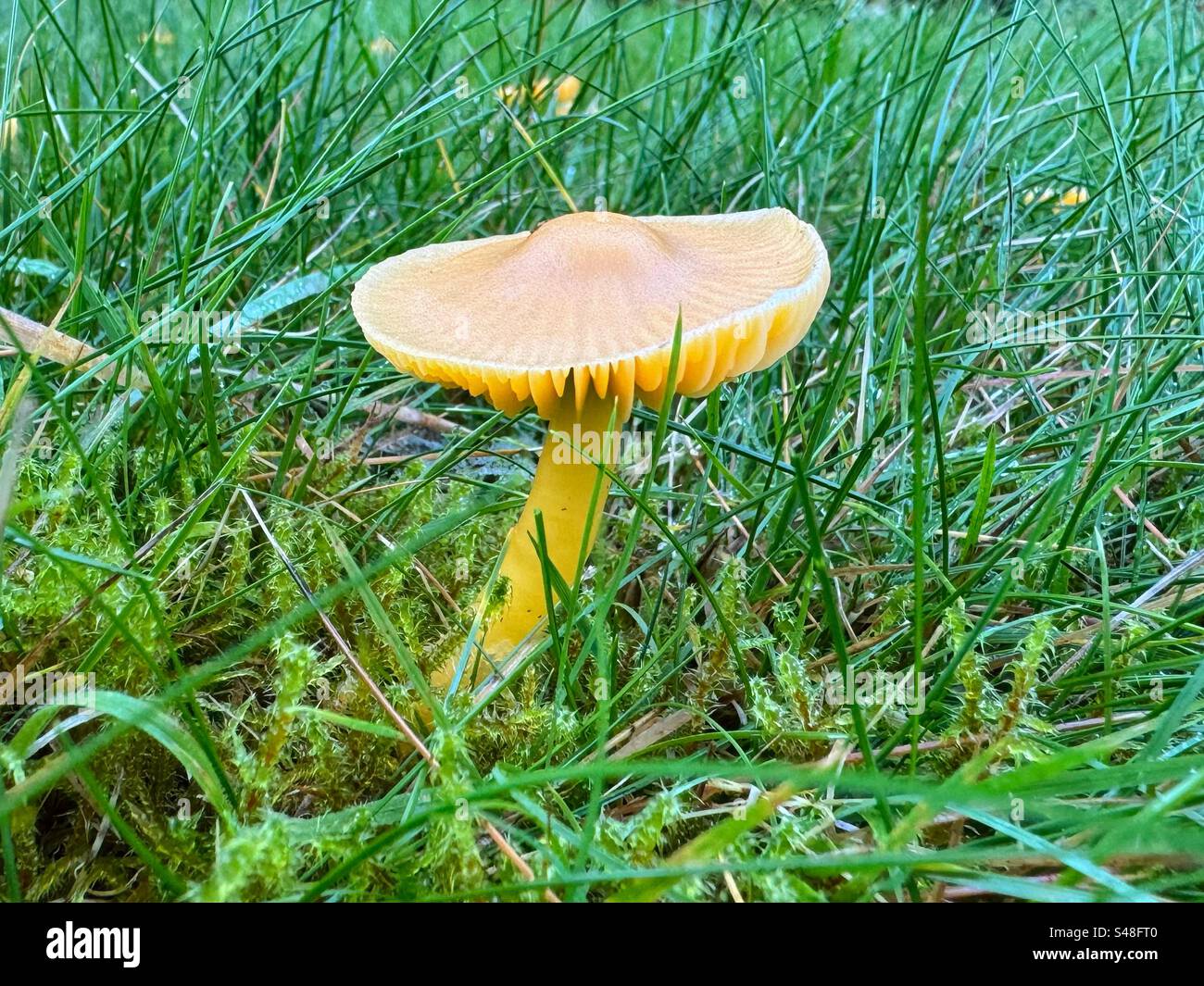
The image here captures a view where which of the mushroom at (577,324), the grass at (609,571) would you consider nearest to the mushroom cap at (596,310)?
the mushroom at (577,324)

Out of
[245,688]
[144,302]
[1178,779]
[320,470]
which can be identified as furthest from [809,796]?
[144,302]

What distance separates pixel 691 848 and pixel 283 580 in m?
1.03

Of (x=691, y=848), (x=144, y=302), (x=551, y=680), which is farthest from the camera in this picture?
(x=144, y=302)

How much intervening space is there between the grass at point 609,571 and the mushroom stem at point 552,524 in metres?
0.08

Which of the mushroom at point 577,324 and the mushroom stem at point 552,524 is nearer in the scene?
the mushroom at point 577,324

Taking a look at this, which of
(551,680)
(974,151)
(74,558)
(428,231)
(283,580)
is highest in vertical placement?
A: (974,151)

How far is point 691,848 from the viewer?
97 centimetres

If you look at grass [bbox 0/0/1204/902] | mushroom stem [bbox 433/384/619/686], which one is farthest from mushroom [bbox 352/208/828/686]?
grass [bbox 0/0/1204/902]

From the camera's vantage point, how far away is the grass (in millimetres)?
1084

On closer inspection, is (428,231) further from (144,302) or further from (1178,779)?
(1178,779)

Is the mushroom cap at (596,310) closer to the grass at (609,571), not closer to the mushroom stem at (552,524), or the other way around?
the mushroom stem at (552,524)

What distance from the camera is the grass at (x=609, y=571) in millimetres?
1084

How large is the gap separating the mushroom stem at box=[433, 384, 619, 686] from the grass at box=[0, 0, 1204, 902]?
0.26 ft

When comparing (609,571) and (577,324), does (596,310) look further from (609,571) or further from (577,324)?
(609,571)
